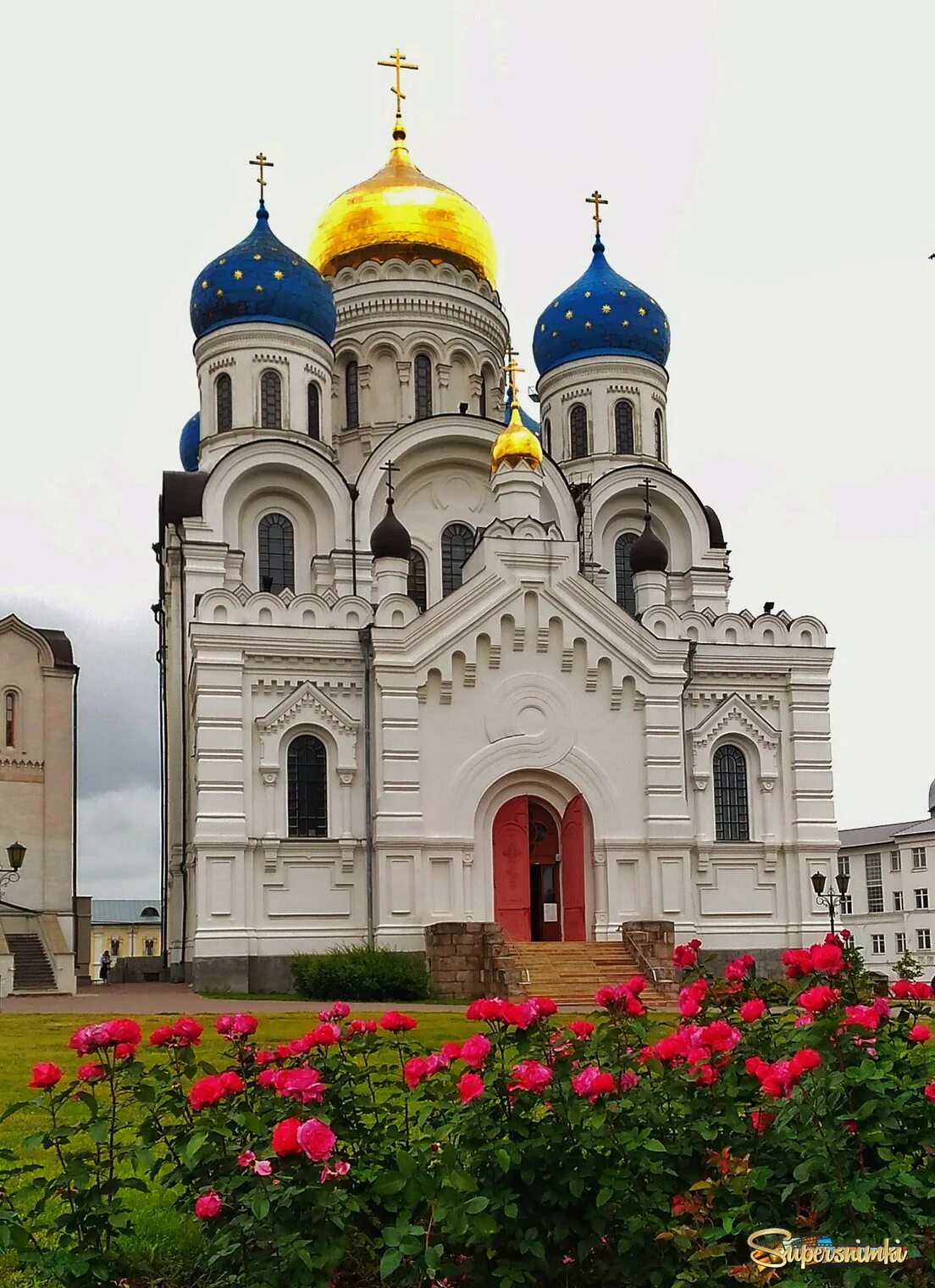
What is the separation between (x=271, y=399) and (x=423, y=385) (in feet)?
14.4

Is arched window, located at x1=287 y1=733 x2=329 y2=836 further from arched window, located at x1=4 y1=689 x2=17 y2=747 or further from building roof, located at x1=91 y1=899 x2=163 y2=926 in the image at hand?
building roof, located at x1=91 y1=899 x2=163 y2=926

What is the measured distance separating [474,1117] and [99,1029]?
1.25 metres

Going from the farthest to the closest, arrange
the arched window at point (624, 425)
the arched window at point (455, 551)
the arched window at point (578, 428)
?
the arched window at point (578, 428) < the arched window at point (624, 425) < the arched window at point (455, 551)

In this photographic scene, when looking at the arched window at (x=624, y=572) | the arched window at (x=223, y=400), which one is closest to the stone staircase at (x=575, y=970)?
the arched window at (x=624, y=572)

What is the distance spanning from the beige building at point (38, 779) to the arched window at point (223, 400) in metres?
6.44

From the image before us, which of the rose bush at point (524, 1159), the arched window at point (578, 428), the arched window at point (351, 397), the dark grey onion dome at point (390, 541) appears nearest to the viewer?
the rose bush at point (524, 1159)

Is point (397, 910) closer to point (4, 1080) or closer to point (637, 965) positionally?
point (637, 965)

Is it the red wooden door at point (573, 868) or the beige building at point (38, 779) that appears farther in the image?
the beige building at point (38, 779)

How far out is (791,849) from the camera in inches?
946

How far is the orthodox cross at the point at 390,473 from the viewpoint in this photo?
25.8 m

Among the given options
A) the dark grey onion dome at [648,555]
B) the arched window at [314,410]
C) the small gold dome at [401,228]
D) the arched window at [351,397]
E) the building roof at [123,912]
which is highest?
the small gold dome at [401,228]

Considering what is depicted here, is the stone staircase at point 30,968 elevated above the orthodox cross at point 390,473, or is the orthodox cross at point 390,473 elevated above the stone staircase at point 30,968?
the orthodox cross at point 390,473

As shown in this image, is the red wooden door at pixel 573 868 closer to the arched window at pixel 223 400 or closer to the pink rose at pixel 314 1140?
the arched window at pixel 223 400

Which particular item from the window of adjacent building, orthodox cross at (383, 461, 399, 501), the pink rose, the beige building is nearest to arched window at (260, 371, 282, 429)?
orthodox cross at (383, 461, 399, 501)
